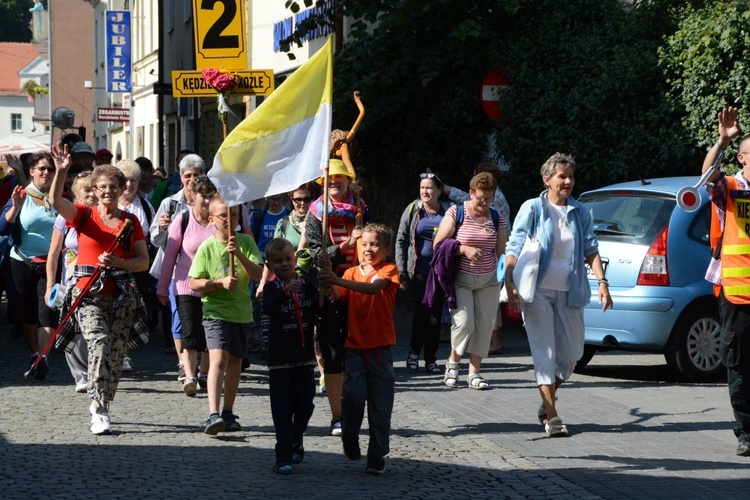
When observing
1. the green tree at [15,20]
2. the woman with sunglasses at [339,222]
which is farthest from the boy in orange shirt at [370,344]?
the green tree at [15,20]

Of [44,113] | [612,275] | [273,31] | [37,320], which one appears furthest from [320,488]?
[44,113]

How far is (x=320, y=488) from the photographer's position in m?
7.05

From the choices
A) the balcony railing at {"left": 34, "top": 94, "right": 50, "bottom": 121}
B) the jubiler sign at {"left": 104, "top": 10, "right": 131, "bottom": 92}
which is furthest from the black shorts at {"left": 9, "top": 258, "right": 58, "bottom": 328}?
the balcony railing at {"left": 34, "top": 94, "right": 50, "bottom": 121}

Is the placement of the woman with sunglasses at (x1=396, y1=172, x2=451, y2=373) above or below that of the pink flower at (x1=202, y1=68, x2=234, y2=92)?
below

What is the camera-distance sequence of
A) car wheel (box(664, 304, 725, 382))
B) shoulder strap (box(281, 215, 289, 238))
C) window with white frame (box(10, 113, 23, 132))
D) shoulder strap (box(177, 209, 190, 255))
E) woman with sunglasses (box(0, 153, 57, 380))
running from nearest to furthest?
shoulder strap (box(177, 209, 190, 255)) < shoulder strap (box(281, 215, 289, 238)) < car wheel (box(664, 304, 725, 382)) < woman with sunglasses (box(0, 153, 57, 380)) < window with white frame (box(10, 113, 23, 132))

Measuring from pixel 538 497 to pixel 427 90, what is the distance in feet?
35.7

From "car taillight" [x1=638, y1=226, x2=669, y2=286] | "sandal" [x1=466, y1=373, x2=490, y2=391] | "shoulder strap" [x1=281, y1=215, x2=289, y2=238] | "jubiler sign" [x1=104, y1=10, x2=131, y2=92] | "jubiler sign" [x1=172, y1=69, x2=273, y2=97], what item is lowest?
"sandal" [x1=466, y1=373, x2=490, y2=391]

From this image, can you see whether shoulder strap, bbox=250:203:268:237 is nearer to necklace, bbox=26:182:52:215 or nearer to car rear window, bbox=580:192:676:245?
necklace, bbox=26:182:52:215

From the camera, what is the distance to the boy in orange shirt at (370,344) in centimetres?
743

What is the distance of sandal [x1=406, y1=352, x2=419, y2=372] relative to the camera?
40.0ft

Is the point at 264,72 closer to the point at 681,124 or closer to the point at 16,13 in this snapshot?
the point at 681,124

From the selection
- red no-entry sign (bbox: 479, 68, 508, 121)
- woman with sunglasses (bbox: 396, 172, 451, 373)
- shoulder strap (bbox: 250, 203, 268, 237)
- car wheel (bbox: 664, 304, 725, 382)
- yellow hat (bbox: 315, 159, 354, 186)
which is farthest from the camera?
red no-entry sign (bbox: 479, 68, 508, 121)

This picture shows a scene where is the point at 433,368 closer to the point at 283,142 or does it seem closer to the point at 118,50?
the point at 283,142

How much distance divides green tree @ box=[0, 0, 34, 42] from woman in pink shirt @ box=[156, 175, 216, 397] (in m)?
102
